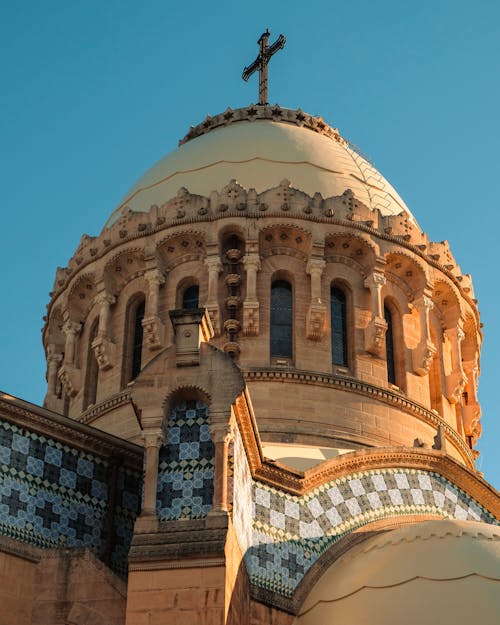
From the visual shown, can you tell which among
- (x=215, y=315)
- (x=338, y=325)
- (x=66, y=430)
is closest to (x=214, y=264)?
(x=215, y=315)

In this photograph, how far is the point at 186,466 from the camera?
50.3ft

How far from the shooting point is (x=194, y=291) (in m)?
23.6

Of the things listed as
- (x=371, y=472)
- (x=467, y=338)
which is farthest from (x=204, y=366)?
(x=467, y=338)

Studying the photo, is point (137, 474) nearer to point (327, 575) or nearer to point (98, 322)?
point (327, 575)

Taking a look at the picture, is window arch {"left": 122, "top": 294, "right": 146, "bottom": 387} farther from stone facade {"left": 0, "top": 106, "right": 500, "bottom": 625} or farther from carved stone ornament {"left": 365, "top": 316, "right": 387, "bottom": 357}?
carved stone ornament {"left": 365, "top": 316, "right": 387, "bottom": 357}

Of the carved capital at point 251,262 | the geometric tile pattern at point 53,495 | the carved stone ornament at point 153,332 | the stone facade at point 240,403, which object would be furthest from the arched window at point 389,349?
the geometric tile pattern at point 53,495

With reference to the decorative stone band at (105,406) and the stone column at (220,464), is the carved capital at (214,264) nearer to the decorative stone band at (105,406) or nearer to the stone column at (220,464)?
the decorative stone band at (105,406)

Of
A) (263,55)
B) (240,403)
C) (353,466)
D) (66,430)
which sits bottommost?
(240,403)

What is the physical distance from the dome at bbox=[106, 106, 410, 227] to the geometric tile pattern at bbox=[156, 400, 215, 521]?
9.37 m

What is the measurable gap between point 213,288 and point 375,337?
119 inches

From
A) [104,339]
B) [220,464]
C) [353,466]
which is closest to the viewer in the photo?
[220,464]

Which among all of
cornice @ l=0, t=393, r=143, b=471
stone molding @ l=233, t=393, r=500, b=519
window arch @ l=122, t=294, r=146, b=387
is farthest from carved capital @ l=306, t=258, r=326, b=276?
cornice @ l=0, t=393, r=143, b=471

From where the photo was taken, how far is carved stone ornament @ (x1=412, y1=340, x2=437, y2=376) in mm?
23344

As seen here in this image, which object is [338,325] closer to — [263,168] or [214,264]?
[214,264]
